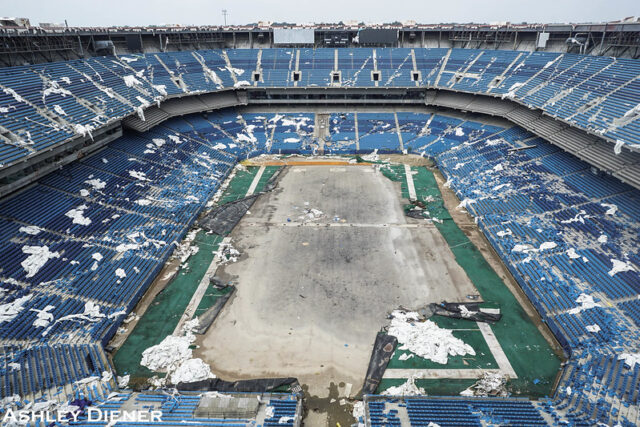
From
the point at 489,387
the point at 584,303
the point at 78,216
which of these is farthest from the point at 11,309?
the point at 584,303

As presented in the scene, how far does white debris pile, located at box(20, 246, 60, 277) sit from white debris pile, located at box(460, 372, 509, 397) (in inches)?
855

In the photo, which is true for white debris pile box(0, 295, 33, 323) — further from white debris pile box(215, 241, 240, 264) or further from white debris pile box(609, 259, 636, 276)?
white debris pile box(609, 259, 636, 276)

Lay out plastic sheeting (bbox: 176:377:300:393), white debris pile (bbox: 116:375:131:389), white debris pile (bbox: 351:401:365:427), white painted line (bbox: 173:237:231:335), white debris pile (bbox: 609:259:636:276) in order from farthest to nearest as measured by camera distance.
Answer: white debris pile (bbox: 609:259:636:276), white painted line (bbox: 173:237:231:335), white debris pile (bbox: 116:375:131:389), plastic sheeting (bbox: 176:377:300:393), white debris pile (bbox: 351:401:365:427)

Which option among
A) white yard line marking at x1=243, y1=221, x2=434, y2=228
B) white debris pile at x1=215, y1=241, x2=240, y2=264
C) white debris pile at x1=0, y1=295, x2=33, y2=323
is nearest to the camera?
white debris pile at x1=0, y1=295, x2=33, y2=323

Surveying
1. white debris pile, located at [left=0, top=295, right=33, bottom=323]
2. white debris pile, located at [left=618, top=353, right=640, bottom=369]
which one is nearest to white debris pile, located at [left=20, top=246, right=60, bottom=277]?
white debris pile, located at [left=0, top=295, right=33, bottom=323]

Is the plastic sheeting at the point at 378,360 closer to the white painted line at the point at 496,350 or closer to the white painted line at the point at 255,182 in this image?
the white painted line at the point at 496,350

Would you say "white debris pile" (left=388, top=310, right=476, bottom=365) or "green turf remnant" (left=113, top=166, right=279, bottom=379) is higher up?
"white debris pile" (left=388, top=310, right=476, bottom=365)

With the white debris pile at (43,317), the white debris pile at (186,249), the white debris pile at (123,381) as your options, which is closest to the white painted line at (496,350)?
the white debris pile at (123,381)

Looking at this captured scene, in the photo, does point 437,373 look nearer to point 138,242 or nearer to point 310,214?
point 310,214

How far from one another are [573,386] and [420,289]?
805 centimetres

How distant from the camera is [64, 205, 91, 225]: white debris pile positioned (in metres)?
22.9

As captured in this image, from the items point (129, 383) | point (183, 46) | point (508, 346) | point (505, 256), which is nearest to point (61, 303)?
point (129, 383)

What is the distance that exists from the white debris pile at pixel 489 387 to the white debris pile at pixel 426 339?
52.3 inches

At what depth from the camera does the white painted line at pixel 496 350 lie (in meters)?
15.9
